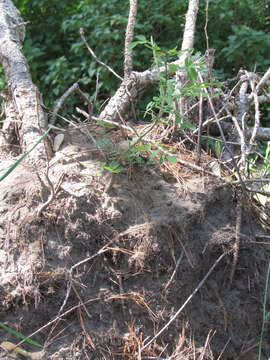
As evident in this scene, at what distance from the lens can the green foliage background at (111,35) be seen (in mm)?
4395

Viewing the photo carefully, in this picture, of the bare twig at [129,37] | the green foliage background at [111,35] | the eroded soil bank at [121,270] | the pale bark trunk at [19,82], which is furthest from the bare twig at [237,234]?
the green foliage background at [111,35]

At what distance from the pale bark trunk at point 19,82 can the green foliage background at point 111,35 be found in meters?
1.20

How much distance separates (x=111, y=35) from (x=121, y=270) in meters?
2.84

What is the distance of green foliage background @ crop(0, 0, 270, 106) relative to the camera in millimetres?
4395

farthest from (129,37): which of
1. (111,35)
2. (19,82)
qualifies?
(111,35)

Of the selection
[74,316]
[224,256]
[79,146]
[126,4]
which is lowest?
[74,316]

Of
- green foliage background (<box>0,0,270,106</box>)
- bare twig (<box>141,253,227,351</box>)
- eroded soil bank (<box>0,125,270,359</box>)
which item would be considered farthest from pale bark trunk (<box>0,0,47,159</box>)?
green foliage background (<box>0,0,270,106</box>)

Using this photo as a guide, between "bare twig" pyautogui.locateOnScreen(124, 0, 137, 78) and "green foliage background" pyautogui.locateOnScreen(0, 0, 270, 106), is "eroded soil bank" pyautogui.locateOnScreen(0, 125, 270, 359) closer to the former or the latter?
"bare twig" pyautogui.locateOnScreen(124, 0, 137, 78)

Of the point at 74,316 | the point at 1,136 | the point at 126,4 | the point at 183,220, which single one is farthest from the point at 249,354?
the point at 126,4

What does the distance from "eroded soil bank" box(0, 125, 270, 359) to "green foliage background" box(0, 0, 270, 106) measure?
7.51ft

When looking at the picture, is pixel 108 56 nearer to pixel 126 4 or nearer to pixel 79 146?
pixel 126 4

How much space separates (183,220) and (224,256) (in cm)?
26

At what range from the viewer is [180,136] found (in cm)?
265

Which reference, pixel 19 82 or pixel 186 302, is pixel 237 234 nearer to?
pixel 186 302
